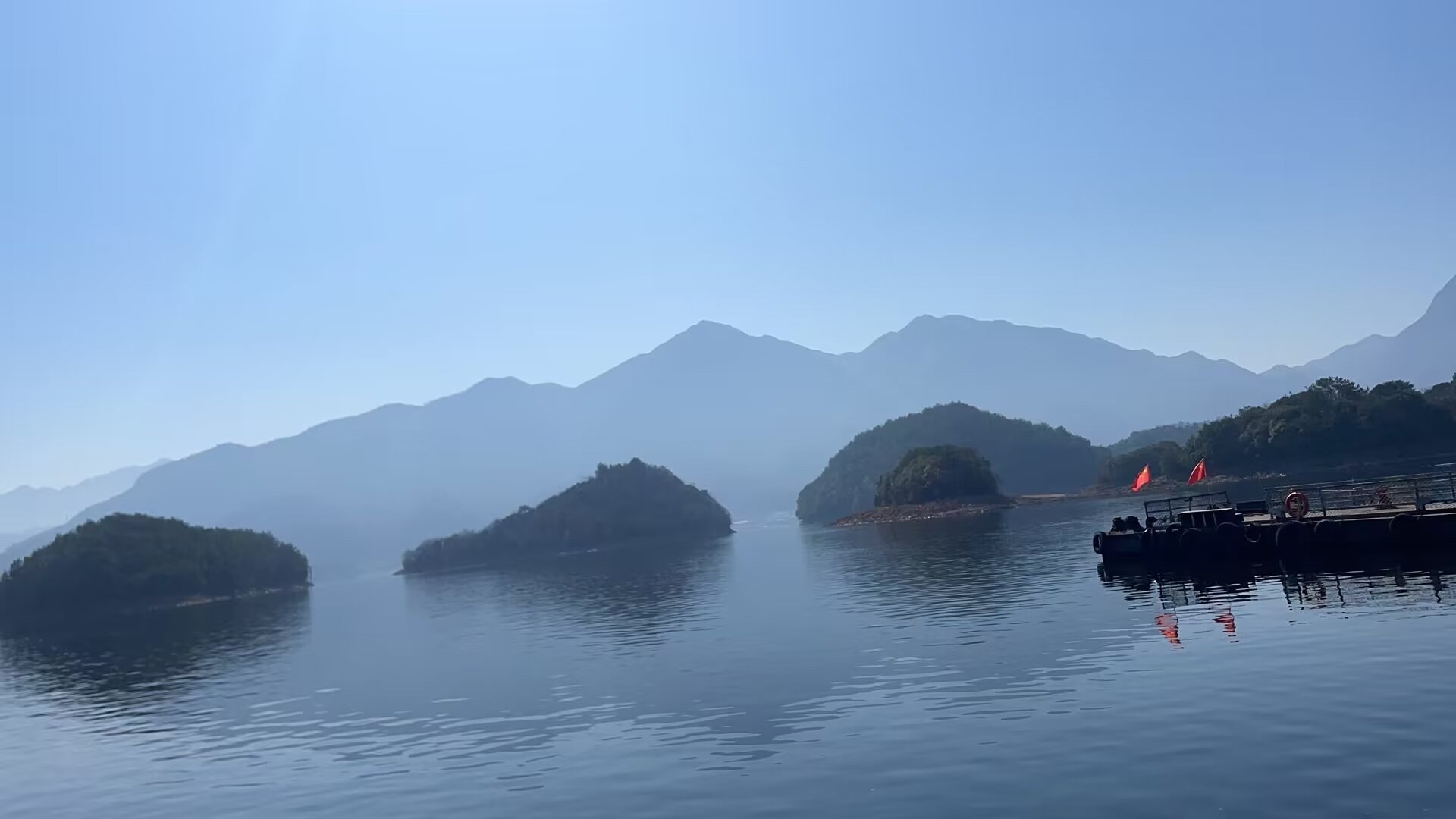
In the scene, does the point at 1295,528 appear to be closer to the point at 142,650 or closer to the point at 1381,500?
the point at 1381,500

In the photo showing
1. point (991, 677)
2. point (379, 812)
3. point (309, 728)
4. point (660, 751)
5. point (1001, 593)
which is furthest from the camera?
point (1001, 593)

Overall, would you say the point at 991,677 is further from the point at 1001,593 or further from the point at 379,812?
the point at 1001,593

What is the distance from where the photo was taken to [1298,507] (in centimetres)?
7294

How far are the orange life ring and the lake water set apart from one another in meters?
12.3

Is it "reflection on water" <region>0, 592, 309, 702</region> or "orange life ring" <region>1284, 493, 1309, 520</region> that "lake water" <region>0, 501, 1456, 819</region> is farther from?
"orange life ring" <region>1284, 493, 1309, 520</region>

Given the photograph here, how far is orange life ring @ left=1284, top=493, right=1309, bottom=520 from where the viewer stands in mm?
72762

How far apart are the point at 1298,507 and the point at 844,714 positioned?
51.5 meters

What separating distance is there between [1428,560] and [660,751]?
52.5m

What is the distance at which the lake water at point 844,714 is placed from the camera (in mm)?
27422

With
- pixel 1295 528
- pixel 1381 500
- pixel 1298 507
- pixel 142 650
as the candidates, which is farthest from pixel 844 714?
pixel 142 650

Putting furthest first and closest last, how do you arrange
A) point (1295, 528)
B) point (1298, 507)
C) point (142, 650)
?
point (142, 650), point (1298, 507), point (1295, 528)

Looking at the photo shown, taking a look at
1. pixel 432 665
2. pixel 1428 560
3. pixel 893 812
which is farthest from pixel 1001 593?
pixel 893 812

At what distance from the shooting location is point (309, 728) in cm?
5156

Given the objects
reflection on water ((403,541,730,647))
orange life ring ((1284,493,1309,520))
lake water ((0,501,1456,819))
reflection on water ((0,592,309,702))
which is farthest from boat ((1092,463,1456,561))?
reflection on water ((0,592,309,702))
